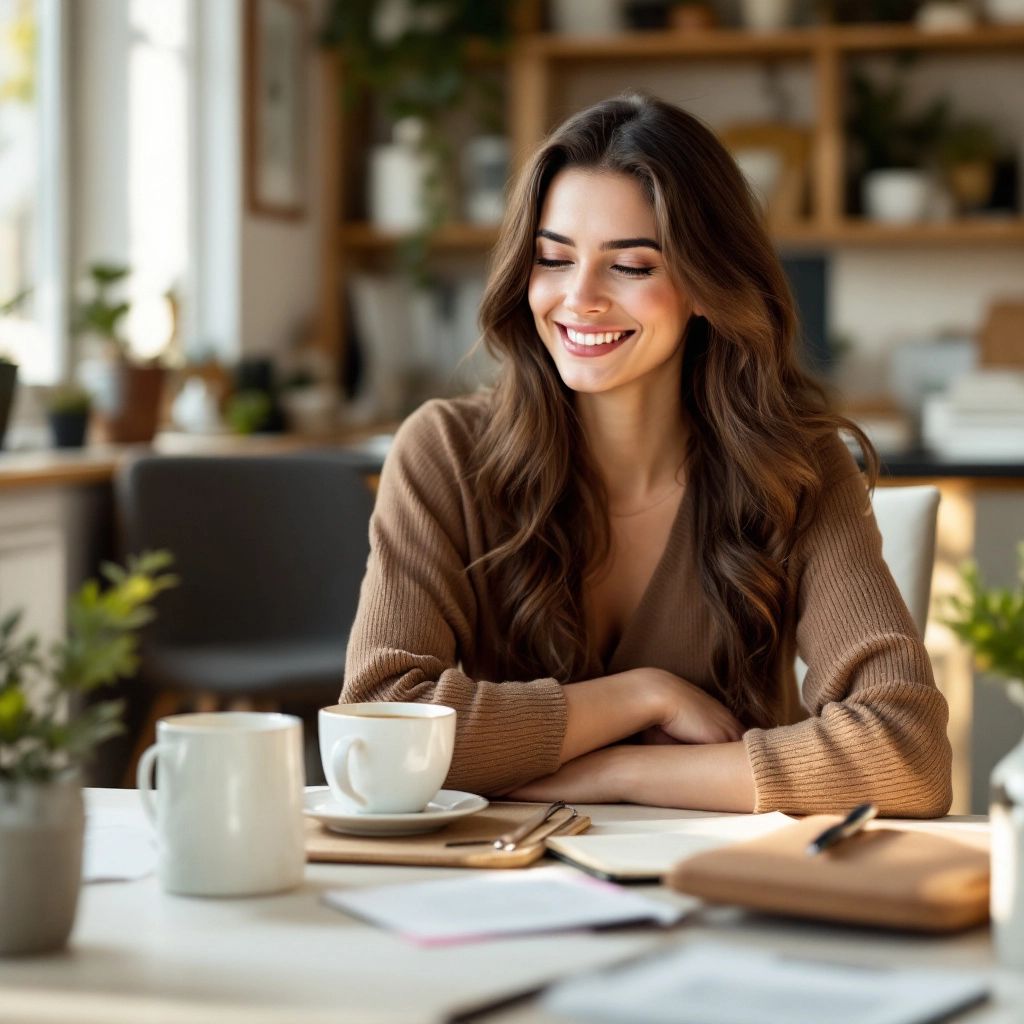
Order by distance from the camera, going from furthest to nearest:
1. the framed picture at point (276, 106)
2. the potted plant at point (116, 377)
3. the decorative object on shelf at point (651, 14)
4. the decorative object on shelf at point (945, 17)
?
the decorative object on shelf at point (651, 14)
the decorative object on shelf at point (945, 17)
the framed picture at point (276, 106)
the potted plant at point (116, 377)

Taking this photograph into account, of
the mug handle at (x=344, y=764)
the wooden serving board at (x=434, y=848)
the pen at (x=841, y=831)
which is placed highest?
the mug handle at (x=344, y=764)

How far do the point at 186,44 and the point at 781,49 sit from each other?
5.73ft

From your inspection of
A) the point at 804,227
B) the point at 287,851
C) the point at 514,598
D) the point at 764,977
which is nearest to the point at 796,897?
the point at 764,977

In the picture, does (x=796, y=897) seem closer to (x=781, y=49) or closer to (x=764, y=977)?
(x=764, y=977)

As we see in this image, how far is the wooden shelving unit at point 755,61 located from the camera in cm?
482

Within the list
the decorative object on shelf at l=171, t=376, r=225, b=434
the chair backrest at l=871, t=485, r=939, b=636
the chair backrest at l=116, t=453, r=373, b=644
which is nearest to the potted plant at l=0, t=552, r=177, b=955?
the chair backrest at l=871, t=485, r=939, b=636

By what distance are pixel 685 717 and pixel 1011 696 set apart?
668mm

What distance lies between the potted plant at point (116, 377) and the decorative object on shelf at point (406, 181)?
1.68m

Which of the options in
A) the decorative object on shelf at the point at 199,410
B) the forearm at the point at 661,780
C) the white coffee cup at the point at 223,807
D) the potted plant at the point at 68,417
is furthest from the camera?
the decorative object on shelf at the point at 199,410

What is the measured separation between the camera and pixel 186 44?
14.2 ft

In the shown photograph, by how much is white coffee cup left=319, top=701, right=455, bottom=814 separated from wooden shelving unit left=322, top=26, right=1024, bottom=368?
3.69 meters

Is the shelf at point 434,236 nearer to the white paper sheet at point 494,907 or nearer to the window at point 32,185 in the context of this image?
the window at point 32,185

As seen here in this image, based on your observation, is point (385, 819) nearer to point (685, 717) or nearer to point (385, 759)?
point (385, 759)

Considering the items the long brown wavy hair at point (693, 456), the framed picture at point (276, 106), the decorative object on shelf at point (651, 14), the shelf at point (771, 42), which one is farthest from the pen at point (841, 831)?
the decorative object on shelf at point (651, 14)
